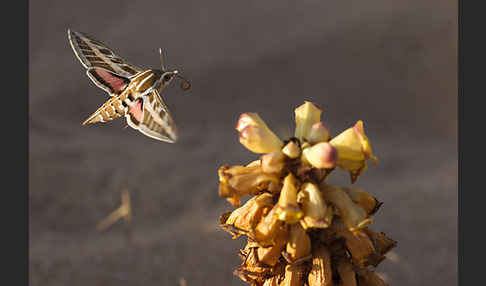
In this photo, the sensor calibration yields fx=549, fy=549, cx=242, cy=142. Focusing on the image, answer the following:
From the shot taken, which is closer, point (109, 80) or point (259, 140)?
point (259, 140)

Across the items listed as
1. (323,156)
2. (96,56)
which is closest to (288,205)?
(323,156)

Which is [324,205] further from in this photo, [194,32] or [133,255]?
[194,32]

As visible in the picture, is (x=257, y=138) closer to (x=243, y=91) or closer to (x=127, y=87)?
(x=127, y=87)

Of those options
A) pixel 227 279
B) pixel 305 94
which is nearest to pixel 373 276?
pixel 227 279

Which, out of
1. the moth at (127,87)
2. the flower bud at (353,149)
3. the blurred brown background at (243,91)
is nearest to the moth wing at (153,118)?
the moth at (127,87)

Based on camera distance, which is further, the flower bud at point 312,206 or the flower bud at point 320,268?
the flower bud at point 320,268

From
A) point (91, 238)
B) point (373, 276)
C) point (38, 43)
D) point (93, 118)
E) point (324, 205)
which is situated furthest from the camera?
point (38, 43)

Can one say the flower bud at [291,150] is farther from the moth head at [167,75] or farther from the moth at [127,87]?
the moth head at [167,75]
